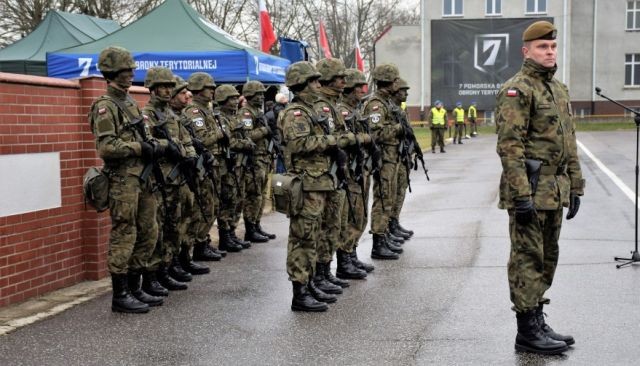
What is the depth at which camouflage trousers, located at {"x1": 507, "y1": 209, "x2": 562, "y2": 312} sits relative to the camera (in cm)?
521

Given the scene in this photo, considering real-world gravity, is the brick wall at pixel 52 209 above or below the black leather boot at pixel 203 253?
above

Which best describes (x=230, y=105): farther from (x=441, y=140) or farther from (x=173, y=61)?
(x=441, y=140)

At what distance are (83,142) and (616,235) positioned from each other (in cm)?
650

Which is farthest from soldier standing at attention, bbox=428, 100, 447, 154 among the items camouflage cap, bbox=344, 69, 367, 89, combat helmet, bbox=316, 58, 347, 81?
combat helmet, bbox=316, 58, 347, 81

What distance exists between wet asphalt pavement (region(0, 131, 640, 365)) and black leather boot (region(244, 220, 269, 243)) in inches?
17.1

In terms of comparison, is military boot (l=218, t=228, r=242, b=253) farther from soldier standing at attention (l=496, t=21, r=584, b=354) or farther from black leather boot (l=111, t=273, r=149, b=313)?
soldier standing at attention (l=496, t=21, r=584, b=354)

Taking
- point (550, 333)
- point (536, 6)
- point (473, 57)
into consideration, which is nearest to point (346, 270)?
point (550, 333)

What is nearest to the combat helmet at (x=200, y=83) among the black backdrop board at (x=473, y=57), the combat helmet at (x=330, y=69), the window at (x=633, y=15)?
the combat helmet at (x=330, y=69)

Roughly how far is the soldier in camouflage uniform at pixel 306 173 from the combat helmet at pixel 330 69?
23 cm

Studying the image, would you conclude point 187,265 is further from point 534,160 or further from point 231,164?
point 534,160

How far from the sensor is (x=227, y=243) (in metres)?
9.80

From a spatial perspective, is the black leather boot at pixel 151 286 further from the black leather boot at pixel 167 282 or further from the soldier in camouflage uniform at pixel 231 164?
the soldier in camouflage uniform at pixel 231 164

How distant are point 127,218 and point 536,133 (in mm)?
3306

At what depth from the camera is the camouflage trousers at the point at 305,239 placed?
21.9 ft
